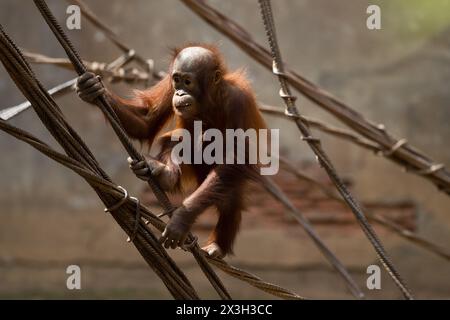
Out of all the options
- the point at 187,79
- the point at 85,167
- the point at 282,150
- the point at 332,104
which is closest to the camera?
the point at 85,167

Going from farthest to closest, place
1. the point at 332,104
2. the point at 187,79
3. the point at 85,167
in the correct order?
the point at 332,104 → the point at 187,79 → the point at 85,167

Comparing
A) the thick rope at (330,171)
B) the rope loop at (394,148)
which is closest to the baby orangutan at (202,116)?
the thick rope at (330,171)

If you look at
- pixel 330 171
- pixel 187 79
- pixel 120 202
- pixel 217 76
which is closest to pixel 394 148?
pixel 330 171

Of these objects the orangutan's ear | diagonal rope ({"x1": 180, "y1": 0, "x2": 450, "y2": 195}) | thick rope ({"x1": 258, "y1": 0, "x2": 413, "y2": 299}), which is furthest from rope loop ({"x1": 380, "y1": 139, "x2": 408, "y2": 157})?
the orangutan's ear

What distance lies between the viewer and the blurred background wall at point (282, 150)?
21.8 feet

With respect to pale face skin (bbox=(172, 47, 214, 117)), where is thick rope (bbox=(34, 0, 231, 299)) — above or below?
below

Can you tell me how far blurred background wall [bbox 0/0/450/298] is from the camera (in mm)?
6637

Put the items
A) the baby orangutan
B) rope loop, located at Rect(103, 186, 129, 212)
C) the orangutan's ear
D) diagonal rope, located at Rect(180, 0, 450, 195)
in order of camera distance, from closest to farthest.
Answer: rope loop, located at Rect(103, 186, 129, 212), the baby orangutan, the orangutan's ear, diagonal rope, located at Rect(180, 0, 450, 195)

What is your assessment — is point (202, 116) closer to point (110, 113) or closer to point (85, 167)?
point (110, 113)

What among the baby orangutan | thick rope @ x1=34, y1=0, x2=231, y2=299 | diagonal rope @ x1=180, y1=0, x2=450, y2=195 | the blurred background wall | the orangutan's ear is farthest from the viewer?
the blurred background wall

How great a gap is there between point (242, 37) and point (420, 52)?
3156 mm

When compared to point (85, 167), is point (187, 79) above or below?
above

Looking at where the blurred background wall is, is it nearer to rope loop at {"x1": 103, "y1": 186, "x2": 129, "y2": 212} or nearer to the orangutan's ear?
the orangutan's ear

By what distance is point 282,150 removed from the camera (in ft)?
22.2
